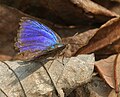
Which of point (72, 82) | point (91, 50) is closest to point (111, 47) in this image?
point (91, 50)

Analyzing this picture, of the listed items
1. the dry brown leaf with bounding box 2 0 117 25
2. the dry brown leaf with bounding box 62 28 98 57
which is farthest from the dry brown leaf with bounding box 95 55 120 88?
the dry brown leaf with bounding box 2 0 117 25

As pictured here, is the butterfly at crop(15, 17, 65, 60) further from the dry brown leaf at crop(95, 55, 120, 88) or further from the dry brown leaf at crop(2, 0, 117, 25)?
the dry brown leaf at crop(2, 0, 117, 25)

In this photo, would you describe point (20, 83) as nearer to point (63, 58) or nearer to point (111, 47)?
point (63, 58)

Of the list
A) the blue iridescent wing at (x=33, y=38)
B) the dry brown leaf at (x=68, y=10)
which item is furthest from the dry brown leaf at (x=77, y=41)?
the blue iridescent wing at (x=33, y=38)

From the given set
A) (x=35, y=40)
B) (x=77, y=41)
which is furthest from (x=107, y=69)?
(x=35, y=40)

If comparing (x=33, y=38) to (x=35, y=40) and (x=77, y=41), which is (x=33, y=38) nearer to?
(x=35, y=40)

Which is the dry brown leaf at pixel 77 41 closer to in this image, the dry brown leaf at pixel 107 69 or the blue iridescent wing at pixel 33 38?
the dry brown leaf at pixel 107 69
